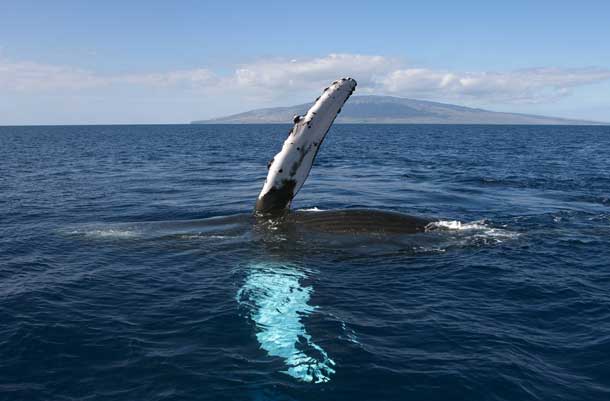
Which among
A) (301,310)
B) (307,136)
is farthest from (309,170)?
(301,310)

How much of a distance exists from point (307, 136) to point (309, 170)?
1.12m

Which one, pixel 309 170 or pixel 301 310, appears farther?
pixel 309 170

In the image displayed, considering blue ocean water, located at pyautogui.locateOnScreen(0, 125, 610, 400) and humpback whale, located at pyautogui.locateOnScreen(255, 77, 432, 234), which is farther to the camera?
humpback whale, located at pyautogui.locateOnScreen(255, 77, 432, 234)

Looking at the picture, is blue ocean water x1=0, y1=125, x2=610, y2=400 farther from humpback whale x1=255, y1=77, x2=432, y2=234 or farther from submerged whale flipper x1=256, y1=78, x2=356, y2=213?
submerged whale flipper x1=256, y1=78, x2=356, y2=213

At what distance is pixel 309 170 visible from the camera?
54.9 ft

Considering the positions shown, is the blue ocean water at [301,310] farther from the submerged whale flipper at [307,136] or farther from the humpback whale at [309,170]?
the submerged whale flipper at [307,136]

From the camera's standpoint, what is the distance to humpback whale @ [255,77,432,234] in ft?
53.5

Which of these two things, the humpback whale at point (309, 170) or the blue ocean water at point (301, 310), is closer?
the blue ocean water at point (301, 310)

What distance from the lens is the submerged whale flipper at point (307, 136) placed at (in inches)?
641

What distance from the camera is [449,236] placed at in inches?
667

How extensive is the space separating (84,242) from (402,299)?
1110cm

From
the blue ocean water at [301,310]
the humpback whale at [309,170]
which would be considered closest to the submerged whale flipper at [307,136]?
the humpback whale at [309,170]

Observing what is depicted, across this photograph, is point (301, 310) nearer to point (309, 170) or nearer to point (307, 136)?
point (309, 170)

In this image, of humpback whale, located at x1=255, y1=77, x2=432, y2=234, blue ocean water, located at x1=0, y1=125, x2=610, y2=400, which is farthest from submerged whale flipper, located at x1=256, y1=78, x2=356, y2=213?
blue ocean water, located at x1=0, y1=125, x2=610, y2=400
